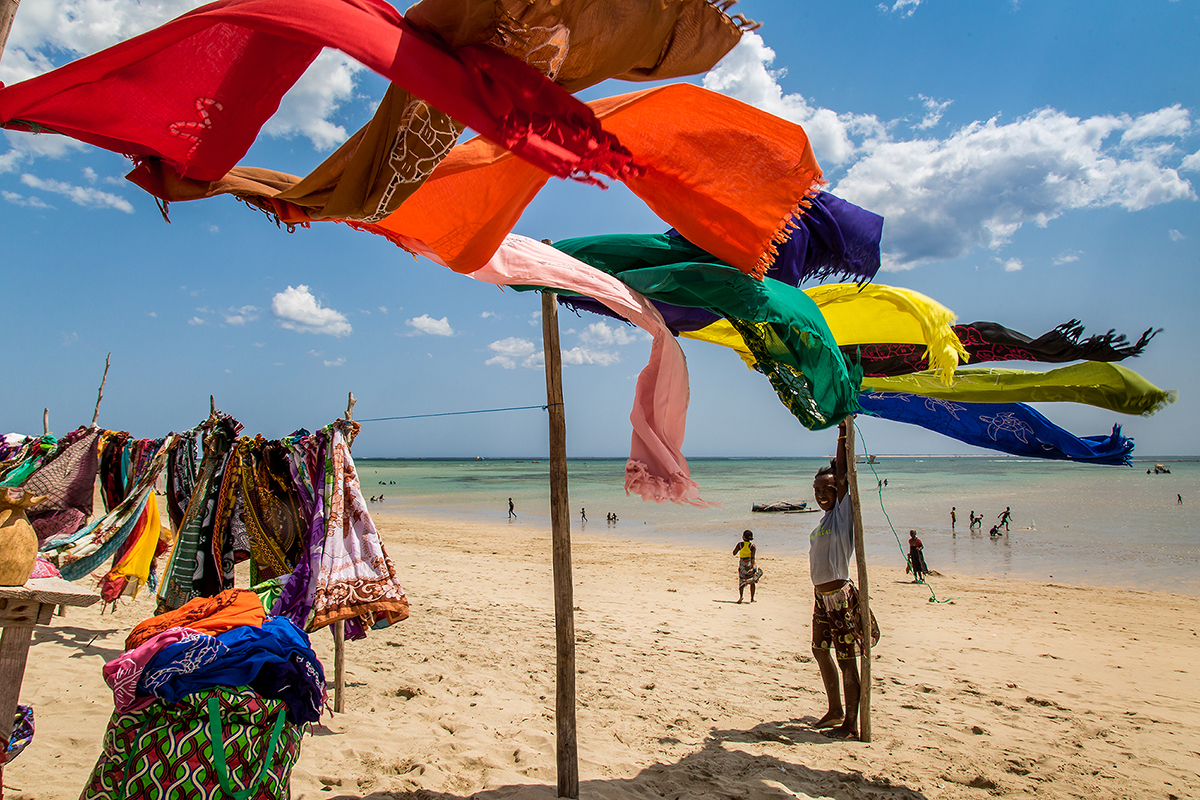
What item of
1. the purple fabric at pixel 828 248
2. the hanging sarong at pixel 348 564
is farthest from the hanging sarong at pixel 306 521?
the purple fabric at pixel 828 248

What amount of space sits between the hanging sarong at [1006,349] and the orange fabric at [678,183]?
2.01 meters

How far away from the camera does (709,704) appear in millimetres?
5246

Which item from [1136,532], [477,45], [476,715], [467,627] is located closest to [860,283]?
[477,45]

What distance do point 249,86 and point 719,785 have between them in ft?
13.3

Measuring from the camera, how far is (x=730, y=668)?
631 cm

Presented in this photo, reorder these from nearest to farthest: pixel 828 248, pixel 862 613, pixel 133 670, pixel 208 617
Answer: pixel 133 670, pixel 208 617, pixel 828 248, pixel 862 613

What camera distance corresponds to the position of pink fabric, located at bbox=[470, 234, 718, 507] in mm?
3121

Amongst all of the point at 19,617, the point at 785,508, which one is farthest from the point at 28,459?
the point at 785,508

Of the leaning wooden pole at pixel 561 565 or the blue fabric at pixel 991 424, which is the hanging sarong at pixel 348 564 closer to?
the leaning wooden pole at pixel 561 565

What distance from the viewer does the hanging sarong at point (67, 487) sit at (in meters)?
4.34

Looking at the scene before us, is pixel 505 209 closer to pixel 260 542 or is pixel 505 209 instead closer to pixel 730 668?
pixel 260 542

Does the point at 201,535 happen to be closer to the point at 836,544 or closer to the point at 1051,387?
the point at 836,544

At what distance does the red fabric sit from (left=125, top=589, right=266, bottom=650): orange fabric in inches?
56.7

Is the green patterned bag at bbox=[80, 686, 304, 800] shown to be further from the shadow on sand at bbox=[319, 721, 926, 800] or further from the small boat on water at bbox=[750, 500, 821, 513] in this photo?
the small boat on water at bbox=[750, 500, 821, 513]
